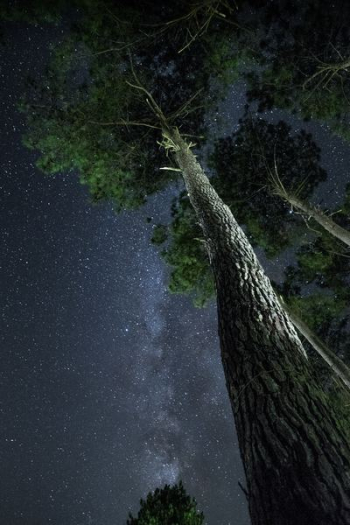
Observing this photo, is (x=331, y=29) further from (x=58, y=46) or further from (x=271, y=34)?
(x=58, y=46)

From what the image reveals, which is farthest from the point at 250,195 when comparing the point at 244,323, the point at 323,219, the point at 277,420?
the point at 277,420

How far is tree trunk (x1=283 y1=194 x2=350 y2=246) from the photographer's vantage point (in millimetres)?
7871

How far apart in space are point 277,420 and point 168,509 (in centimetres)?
459

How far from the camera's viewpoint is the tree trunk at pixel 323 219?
310 inches

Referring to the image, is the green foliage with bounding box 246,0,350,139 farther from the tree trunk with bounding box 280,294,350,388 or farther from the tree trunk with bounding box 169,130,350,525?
the tree trunk with bounding box 169,130,350,525

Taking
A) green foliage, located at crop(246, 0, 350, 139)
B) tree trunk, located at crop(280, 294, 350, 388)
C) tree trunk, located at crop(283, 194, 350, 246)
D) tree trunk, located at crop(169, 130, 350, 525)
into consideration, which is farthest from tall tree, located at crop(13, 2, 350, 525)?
tree trunk, located at crop(280, 294, 350, 388)

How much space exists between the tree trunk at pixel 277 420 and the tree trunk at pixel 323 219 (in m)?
4.85

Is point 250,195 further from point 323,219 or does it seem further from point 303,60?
point 303,60

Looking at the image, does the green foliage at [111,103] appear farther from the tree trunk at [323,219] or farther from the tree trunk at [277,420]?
the tree trunk at [277,420]

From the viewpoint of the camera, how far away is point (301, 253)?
10.0m

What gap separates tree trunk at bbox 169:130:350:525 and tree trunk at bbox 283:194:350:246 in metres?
4.85

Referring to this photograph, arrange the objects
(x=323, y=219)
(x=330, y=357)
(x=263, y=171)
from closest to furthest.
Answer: (x=330, y=357), (x=323, y=219), (x=263, y=171)

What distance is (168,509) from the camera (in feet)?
18.9

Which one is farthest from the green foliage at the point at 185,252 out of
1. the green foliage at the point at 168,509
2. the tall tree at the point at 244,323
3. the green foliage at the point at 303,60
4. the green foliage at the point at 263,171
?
the green foliage at the point at 168,509
